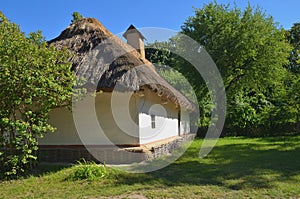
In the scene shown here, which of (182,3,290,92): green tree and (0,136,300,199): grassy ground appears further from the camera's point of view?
(182,3,290,92): green tree

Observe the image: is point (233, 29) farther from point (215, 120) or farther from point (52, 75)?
point (52, 75)

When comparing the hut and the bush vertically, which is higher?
the hut

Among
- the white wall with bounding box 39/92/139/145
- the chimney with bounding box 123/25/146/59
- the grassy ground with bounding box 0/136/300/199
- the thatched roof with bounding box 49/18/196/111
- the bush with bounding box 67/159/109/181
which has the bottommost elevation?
the grassy ground with bounding box 0/136/300/199

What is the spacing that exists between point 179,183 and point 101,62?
479 centimetres

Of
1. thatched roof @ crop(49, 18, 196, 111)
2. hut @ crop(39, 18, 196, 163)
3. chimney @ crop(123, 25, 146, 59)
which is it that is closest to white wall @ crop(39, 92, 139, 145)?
hut @ crop(39, 18, 196, 163)

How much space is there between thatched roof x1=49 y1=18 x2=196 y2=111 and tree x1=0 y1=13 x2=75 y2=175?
4.70ft

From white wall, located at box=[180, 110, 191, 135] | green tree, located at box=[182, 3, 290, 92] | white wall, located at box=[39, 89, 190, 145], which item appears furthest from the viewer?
green tree, located at box=[182, 3, 290, 92]

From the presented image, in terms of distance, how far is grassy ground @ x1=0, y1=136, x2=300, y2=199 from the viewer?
4.98 metres

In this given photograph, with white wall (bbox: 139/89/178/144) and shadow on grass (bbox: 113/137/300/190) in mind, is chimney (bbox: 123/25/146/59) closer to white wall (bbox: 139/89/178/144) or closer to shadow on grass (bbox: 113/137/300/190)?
white wall (bbox: 139/89/178/144)

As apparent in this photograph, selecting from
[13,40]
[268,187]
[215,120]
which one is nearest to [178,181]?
[268,187]

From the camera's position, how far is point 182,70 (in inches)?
760

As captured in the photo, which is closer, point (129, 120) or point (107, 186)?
point (107, 186)

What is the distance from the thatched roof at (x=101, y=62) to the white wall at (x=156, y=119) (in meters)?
0.63

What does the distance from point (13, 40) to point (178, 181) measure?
494cm
